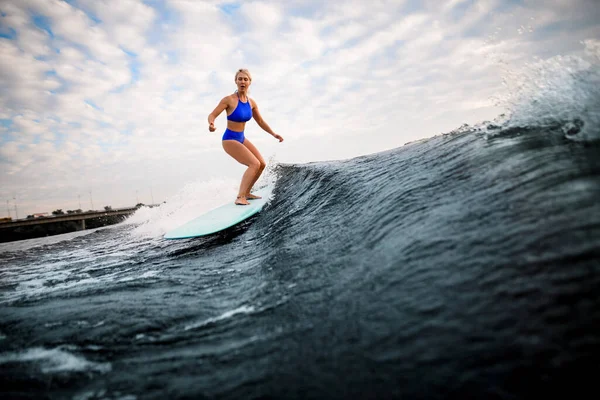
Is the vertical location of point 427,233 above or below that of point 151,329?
above

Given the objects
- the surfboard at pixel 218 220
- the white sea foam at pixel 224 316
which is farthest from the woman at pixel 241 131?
the white sea foam at pixel 224 316

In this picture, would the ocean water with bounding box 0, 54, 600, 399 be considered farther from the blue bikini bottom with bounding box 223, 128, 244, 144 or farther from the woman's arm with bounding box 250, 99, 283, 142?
the woman's arm with bounding box 250, 99, 283, 142

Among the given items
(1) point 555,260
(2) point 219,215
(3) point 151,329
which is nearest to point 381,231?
(1) point 555,260

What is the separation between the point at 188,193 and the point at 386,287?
11576 mm

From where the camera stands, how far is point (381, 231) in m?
3.20

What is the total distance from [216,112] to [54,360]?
519cm

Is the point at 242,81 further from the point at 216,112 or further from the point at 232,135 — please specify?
the point at 232,135

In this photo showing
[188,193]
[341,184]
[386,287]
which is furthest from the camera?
[188,193]

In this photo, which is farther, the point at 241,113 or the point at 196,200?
the point at 196,200

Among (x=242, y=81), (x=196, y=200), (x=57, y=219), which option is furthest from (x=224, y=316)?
(x=57, y=219)

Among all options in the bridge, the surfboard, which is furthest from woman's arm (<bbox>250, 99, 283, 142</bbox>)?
the bridge

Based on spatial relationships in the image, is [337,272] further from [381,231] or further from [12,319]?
[12,319]

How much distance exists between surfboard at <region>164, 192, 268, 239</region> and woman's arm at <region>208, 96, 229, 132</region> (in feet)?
5.86

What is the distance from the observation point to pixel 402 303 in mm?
1994
